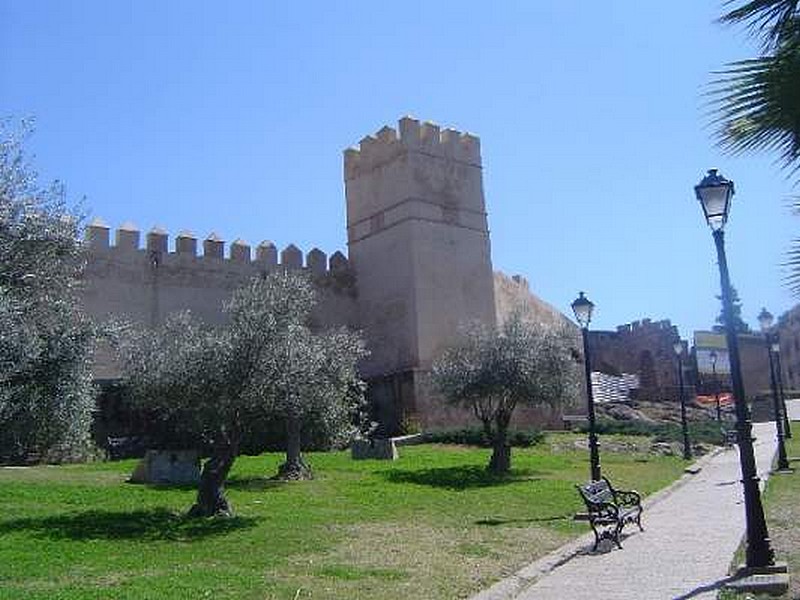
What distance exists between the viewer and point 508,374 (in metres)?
19.8

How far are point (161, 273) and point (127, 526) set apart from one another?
16.9 m

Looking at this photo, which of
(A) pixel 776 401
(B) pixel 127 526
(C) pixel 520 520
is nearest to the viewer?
(B) pixel 127 526

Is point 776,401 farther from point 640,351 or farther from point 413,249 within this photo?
point 640,351

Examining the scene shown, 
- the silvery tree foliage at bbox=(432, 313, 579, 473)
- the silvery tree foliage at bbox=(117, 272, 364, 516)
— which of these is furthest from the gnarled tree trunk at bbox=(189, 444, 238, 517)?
the silvery tree foliage at bbox=(432, 313, 579, 473)

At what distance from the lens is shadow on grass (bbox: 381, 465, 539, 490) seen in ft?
54.9

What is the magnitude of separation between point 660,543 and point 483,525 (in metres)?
2.41

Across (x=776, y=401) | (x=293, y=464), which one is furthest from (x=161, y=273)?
(x=776, y=401)

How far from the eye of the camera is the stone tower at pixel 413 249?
98.8 feet

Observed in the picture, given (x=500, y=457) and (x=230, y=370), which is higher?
(x=230, y=370)

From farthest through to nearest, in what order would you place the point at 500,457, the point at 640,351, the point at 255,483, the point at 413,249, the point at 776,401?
1. the point at 640,351
2. the point at 413,249
3. the point at 776,401
4. the point at 500,457
5. the point at 255,483

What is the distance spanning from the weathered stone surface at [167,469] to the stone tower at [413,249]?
550 inches

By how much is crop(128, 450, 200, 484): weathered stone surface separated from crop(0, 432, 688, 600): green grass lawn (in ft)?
1.49

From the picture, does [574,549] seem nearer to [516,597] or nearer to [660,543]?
[660,543]

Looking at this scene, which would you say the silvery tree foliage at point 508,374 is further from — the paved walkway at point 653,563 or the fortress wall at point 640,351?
the fortress wall at point 640,351
